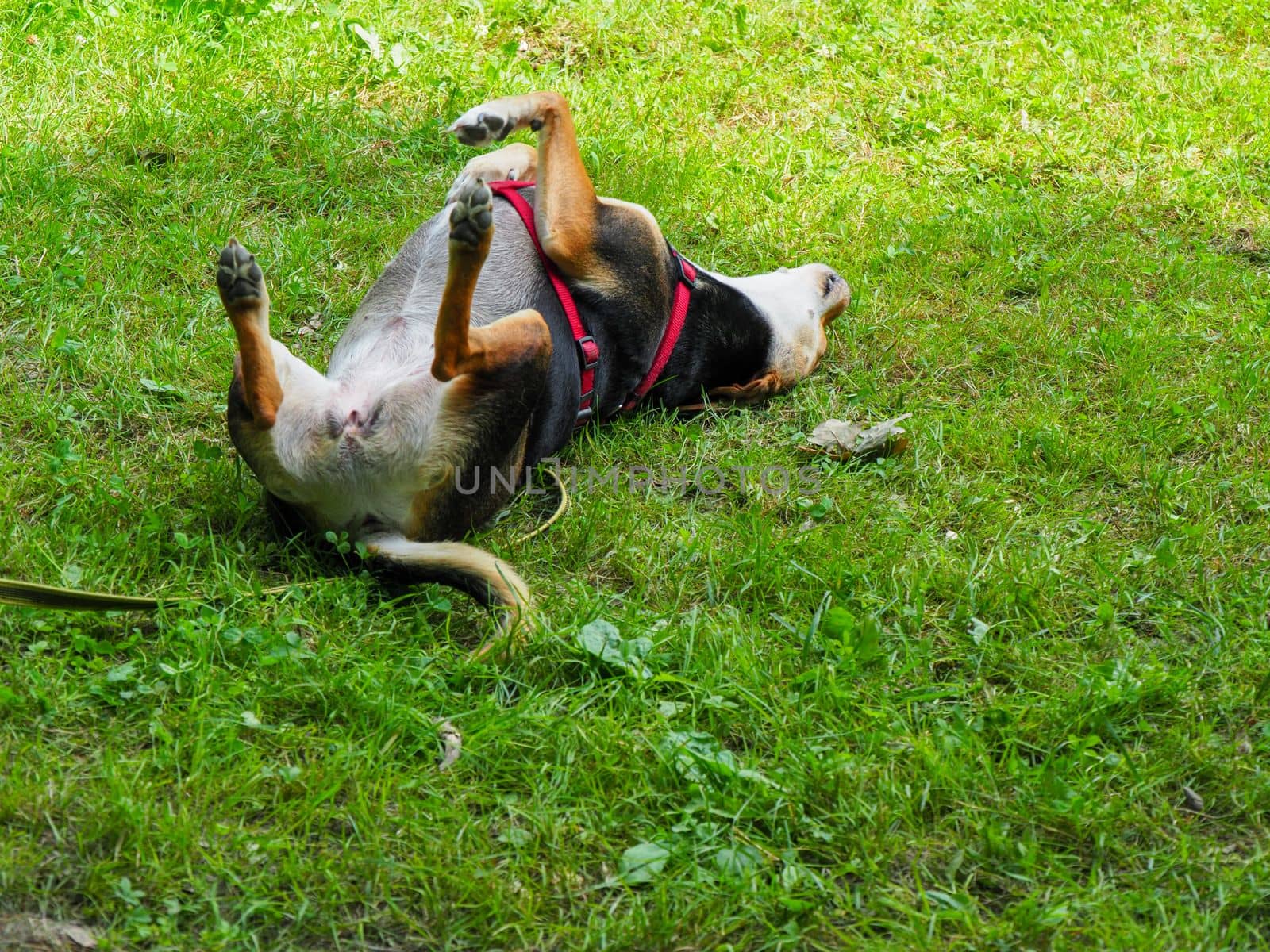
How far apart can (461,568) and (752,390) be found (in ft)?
5.40

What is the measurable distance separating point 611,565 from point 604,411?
75 centimetres

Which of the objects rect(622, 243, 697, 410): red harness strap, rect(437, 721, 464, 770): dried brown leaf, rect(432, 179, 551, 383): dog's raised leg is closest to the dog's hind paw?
rect(432, 179, 551, 383): dog's raised leg

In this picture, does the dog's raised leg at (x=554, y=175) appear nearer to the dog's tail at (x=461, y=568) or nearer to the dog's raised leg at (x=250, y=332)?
the dog's raised leg at (x=250, y=332)

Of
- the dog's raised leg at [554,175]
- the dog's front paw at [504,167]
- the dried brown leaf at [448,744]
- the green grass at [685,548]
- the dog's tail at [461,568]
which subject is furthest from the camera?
the dog's front paw at [504,167]

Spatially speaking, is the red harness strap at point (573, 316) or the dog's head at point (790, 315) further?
the dog's head at point (790, 315)

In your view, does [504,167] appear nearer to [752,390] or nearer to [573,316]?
[573,316]

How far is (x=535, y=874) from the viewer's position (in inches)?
100

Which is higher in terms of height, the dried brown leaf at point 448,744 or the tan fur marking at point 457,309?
the tan fur marking at point 457,309

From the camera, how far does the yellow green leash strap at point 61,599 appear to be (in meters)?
2.80

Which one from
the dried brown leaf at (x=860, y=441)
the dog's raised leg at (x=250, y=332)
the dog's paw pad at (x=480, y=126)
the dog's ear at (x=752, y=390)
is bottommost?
the dried brown leaf at (x=860, y=441)

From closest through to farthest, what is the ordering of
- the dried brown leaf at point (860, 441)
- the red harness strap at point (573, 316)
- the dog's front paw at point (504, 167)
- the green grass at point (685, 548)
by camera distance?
the green grass at point (685, 548) < the red harness strap at point (573, 316) < the dried brown leaf at point (860, 441) < the dog's front paw at point (504, 167)

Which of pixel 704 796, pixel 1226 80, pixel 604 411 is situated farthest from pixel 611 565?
pixel 1226 80

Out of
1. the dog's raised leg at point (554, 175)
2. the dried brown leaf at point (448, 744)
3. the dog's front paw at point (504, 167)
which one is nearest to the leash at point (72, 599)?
the dried brown leaf at point (448, 744)

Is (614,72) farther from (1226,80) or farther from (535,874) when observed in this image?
(535,874)
